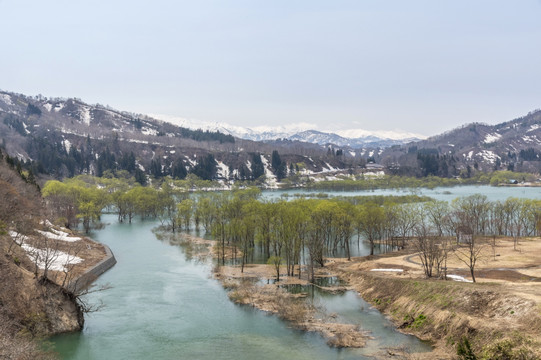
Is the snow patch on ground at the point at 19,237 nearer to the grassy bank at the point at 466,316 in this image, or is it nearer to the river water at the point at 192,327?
the river water at the point at 192,327

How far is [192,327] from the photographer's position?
125 feet

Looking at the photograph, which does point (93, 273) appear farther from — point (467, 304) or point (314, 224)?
point (467, 304)

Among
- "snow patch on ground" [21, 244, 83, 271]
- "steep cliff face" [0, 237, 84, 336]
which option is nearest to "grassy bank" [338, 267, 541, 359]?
"steep cliff face" [0, 237, 84, 336]

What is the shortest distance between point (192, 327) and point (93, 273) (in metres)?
23.3

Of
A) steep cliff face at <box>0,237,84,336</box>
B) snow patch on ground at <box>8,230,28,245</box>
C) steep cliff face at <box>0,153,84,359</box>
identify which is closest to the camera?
steep cliff face at <box>0,153,84,359</box>

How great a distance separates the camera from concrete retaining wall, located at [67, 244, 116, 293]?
160ft

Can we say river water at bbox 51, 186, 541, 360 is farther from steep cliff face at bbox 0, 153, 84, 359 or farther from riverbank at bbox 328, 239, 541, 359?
riverbank at bbox 328, 239, 541, 359

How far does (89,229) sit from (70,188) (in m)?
26.6

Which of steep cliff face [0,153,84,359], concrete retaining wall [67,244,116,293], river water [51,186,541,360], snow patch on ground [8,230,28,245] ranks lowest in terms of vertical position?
river water [51,186,541,360]

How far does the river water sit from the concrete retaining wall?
1209mm

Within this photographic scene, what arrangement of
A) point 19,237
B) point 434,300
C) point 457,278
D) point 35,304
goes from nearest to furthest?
point 35,304, point 434,300, point 457,278, point 19,237

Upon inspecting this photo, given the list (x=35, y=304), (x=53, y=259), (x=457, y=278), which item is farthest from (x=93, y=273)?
(x=457, y=278)

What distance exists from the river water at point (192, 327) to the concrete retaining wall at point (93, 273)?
3.97 ft

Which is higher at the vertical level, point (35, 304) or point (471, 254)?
point (471, 254)
